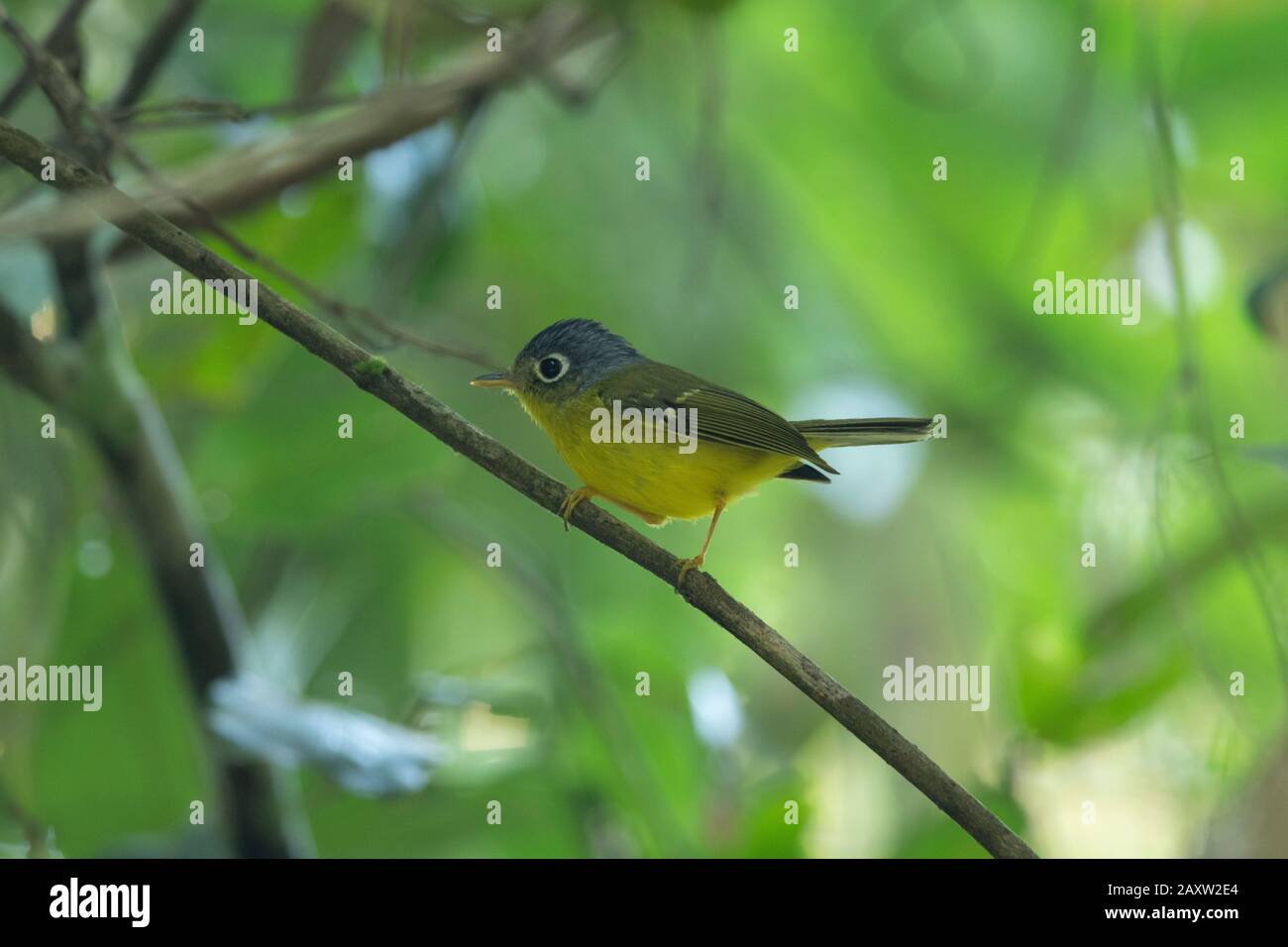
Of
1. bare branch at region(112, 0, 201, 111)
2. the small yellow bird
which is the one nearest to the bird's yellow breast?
the small yellow bird

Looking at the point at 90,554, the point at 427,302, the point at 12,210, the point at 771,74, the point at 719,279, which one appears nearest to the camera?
the point at 12,210

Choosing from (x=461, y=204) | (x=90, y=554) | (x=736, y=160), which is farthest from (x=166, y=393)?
(x=736, y=160)

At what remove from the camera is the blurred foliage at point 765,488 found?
3.13 m

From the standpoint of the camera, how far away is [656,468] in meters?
2.74

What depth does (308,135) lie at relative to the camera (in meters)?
2.57

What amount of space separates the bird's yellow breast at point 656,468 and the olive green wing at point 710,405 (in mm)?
47

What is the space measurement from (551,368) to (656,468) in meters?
0.43

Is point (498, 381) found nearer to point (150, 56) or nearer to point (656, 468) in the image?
point (656, 468)

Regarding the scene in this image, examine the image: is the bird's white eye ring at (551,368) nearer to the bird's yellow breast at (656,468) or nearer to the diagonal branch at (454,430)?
the bird's yellow breast at (656,468)

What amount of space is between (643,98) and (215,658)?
2400 mm

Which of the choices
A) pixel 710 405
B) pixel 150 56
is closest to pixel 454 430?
pixel 710 405

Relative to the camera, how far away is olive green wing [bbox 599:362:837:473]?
2756 mm

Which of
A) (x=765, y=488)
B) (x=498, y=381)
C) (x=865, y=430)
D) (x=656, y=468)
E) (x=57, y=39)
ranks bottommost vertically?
(x=656, y=468)

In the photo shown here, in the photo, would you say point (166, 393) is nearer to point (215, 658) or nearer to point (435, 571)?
point (215, 658)
